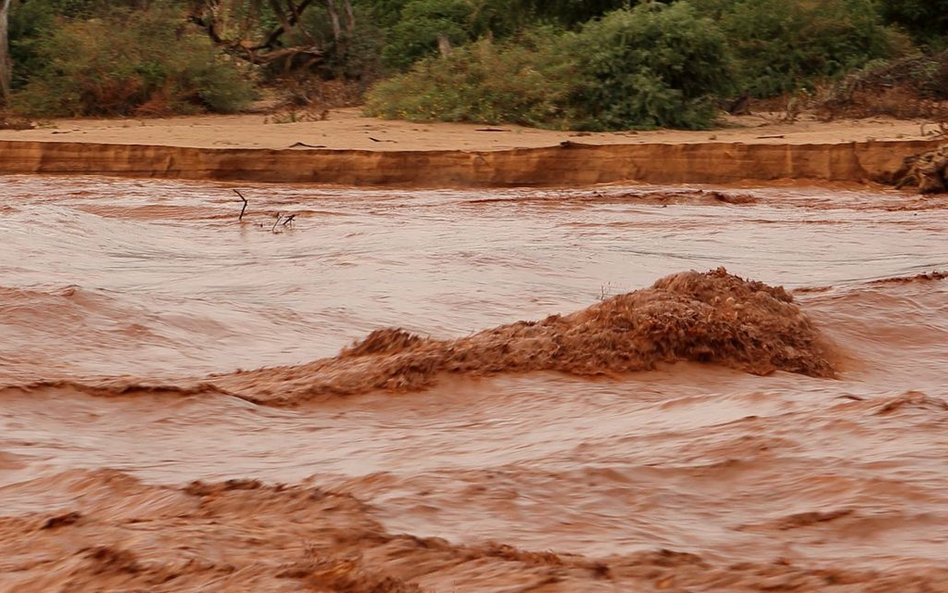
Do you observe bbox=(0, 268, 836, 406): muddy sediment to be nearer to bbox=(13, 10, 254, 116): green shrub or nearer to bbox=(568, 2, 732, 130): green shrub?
bbox=(568, 2, 732, 130): green shrub

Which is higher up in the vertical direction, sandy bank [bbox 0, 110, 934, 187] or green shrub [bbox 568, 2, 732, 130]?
green shrub [bbox 568, 2, 732, 130]

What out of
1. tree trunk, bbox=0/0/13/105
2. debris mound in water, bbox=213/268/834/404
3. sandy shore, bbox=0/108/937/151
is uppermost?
tree trunk, bbox=0/0/13/105

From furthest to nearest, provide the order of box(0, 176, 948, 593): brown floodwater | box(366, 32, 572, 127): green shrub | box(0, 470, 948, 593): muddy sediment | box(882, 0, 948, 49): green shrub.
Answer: box(882, 0, 948, 49): green shrub, box(366, 32, 572, 127): green shrub, box(0, 176, 948, 593): brown floodwater, box(0, 470, 948, 593): muddy sediment

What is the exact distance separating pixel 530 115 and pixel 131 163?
5.24 m

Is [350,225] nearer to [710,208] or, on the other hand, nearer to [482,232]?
[482,232]

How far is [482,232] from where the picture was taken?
9.83 m

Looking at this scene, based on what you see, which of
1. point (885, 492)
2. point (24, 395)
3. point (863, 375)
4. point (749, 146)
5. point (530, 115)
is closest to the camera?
point (885, 492)

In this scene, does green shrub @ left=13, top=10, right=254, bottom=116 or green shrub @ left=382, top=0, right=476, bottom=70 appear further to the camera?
green shrub @ left=382, top=0, right=476, bottom=70

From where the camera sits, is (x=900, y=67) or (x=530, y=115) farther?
(x=900, y=67)

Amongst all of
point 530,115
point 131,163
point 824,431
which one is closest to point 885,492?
point 824,431

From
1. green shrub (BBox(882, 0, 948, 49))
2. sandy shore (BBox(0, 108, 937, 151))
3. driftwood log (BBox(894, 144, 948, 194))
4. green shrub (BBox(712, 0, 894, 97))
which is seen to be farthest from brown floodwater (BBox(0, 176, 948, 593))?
green shrub (BBox(882, 0, 948, 49))

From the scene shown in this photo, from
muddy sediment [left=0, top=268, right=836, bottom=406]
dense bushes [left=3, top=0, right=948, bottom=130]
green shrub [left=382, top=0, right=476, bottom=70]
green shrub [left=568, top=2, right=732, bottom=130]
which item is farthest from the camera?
green shrub [left=382, top=0, right=476, bottom=70]

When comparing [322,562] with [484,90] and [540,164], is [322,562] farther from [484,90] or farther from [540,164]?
[484,90]

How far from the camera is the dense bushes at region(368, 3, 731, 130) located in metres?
17.2
